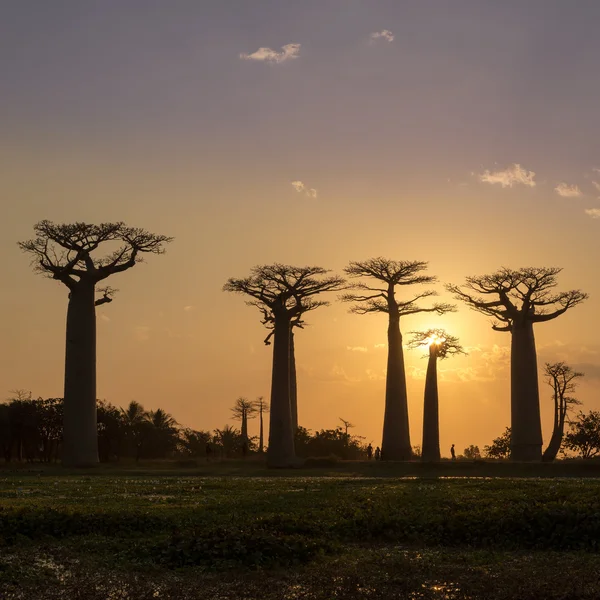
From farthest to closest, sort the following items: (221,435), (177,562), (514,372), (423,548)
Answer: (221,435), (514,372), (423,548), (177,562)

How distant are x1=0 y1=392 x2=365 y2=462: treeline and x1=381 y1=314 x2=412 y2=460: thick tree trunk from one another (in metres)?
8.64

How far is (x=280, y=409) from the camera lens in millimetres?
45438

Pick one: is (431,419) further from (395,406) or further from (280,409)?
(280,409)

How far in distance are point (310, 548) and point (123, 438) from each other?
4754cm

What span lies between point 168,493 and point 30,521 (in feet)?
24.1

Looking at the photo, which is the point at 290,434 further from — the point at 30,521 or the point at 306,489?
the point at 30,521

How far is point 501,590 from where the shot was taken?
34.4 ft

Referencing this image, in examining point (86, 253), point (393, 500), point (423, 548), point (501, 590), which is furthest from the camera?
point (86, 253)

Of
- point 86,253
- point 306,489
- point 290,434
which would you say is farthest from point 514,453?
point 306,489

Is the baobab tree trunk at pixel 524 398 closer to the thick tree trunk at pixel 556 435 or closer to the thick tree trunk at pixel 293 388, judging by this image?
the thick tree trunk at pixel 556 435

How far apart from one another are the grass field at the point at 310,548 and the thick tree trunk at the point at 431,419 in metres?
28.4

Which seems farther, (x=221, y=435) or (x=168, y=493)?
(x=221, y=435)

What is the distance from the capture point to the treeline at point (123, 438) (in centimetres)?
5019

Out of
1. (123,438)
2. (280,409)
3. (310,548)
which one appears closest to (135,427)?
(123,438)
